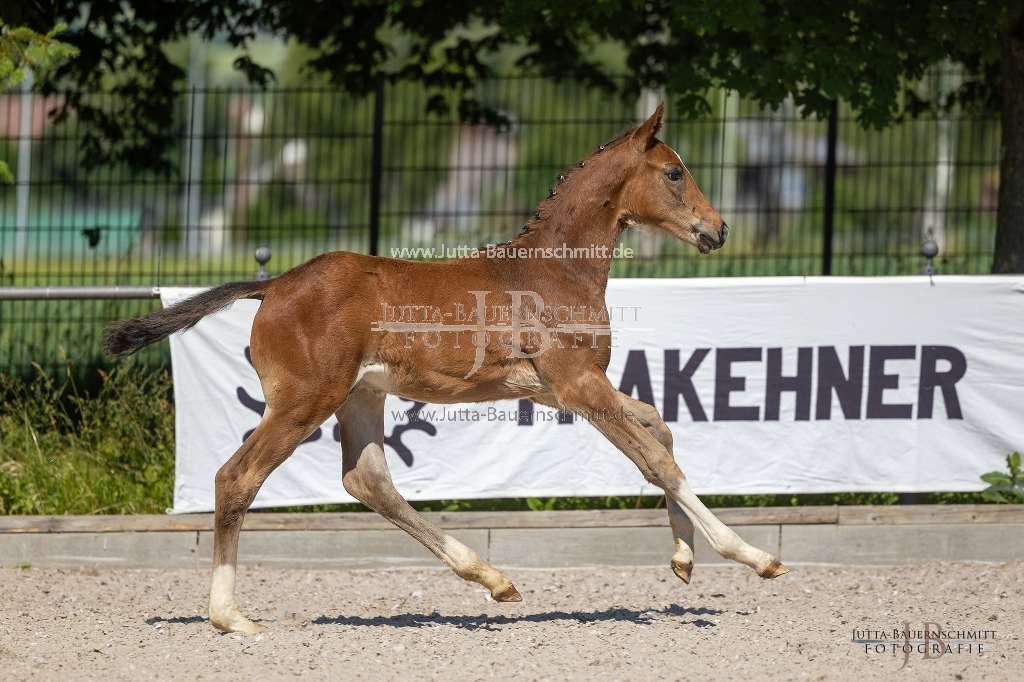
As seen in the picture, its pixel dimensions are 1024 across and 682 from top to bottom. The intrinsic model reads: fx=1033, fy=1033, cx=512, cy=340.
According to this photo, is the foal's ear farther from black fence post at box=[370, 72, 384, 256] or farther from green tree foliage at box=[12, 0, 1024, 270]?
black fence post at box=[370, 72, 384, 256]

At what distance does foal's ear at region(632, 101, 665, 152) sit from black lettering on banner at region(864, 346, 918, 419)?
2305mm

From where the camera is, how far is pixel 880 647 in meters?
4.30

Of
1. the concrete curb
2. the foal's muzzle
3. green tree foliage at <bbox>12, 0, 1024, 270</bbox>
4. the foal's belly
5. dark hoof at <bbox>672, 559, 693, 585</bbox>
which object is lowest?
the concrete curb

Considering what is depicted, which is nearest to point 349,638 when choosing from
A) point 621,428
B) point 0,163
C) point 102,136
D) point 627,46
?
point 621,428

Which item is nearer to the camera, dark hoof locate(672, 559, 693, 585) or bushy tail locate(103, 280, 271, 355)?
dark hoof locate(672, 559, 693, 585)

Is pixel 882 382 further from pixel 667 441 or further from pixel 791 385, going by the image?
pixel 667 441

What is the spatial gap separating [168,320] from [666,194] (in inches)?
90.4

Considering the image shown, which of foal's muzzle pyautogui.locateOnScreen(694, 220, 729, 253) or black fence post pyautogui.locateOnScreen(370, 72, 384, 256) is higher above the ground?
black fence post pyautogui.locateOnScreen(370, 72, 384, 256)

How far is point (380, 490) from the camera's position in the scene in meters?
4.76

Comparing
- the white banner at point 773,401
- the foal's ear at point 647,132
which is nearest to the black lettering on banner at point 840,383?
the white banner at point 773,401

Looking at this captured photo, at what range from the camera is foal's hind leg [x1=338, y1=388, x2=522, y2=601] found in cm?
461

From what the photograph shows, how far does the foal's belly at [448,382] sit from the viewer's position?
4.49m

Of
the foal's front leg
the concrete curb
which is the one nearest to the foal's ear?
the foal's front leg

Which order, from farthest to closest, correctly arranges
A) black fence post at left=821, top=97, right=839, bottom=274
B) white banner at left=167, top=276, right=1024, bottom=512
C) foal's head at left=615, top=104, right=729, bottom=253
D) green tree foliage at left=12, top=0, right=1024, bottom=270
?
1. black fence post at left=821, top=97, right=839, bottom=274
2. green tree foliage at left=12, top=0, right=1024, bottom=270
3. white banner at left=167, top=276, right=1024, bottom=512
4. foal's head at left=615, top=104, right=729, bottom=253
